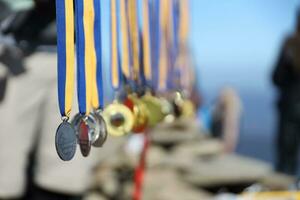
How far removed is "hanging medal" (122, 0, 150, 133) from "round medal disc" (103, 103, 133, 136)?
0.26ft

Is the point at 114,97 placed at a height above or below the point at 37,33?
below

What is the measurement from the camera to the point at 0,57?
235cm

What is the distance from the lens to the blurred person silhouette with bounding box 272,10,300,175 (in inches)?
204

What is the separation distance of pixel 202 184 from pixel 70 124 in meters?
3.01

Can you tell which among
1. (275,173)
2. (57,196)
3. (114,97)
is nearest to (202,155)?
(275,173)

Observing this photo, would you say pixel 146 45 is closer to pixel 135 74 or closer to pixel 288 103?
pixel 135 74

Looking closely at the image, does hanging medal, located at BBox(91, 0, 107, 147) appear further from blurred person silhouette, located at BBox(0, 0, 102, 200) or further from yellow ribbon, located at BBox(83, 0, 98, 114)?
blurred person silhouette, located at BBox(0, 0, 102, 200)

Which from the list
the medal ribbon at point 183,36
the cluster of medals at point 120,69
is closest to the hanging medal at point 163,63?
the cluster of medals at point 120,69

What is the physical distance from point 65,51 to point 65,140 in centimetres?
16

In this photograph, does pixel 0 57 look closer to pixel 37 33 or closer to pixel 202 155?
pixel 37 33

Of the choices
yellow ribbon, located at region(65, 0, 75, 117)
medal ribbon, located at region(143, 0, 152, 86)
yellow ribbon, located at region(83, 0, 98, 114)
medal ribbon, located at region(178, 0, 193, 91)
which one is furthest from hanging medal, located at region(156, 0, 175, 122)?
yellow ribbon, located at region(65, 0, 75, 117)

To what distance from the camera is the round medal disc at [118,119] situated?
2.09 meters

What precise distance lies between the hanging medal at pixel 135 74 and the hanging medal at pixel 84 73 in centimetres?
39

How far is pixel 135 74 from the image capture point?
2.29 metres
